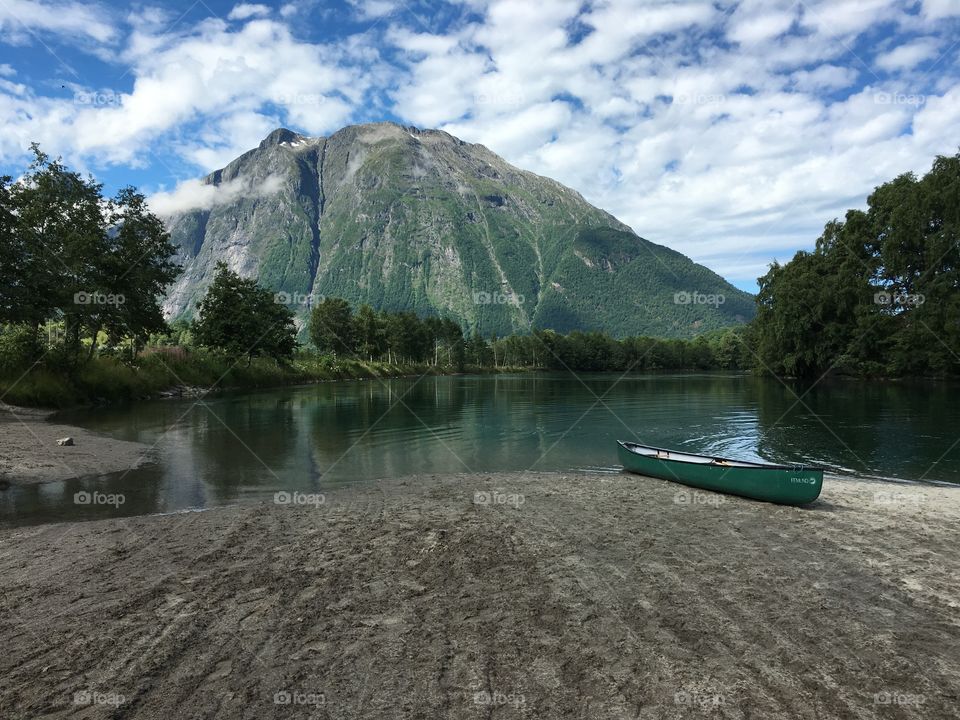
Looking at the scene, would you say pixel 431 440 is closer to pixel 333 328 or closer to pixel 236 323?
pixel 236 323

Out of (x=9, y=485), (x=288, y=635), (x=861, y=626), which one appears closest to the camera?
(x=288, y=635)

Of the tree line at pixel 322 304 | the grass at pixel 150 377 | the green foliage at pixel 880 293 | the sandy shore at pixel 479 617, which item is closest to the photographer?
the sandy shore at pixel 479 617

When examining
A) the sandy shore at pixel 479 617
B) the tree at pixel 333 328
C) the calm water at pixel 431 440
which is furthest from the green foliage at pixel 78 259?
the tree at pixel 333 328

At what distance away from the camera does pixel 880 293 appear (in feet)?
244

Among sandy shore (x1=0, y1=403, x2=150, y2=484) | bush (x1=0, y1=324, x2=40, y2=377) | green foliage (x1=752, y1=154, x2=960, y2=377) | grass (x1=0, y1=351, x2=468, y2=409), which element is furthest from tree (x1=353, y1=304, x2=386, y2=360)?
sandy shore (x1=0, y1=403, x2=150, y2=484)

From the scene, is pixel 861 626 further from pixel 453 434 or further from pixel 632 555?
pixel 453 434

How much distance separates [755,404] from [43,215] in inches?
2497

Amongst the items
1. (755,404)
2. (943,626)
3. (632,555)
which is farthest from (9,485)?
(755,404)

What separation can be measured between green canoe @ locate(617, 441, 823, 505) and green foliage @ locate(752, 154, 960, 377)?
197 feet

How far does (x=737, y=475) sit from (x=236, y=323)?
76.2 meters

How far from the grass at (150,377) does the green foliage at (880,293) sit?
76.9 m

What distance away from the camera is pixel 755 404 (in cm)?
5269

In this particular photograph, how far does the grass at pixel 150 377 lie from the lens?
34031 millimetres

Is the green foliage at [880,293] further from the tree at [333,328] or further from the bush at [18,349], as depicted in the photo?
the bush at [18,349]
